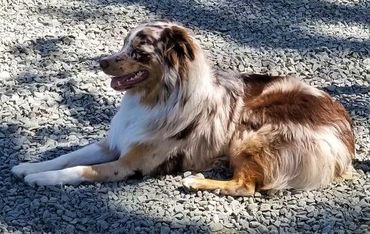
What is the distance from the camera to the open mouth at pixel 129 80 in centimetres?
483

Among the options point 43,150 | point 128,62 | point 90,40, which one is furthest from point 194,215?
point 90,40

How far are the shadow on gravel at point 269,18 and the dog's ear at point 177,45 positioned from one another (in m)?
2.79

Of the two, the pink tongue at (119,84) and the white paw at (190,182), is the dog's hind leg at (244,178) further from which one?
the pink tongue at (119,84)

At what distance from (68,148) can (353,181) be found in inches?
86.3

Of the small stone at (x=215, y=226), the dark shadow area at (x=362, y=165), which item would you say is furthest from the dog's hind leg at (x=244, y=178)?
the dark shadow area at (x=362, y=165)

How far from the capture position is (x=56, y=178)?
16.0 ft

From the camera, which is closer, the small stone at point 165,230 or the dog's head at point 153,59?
the small stone at point 165,230

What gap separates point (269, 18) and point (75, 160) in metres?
3.89

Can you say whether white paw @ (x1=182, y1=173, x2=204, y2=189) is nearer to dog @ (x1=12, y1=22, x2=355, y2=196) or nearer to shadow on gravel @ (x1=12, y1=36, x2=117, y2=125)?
dog @ (x1=12, y1=22, x2=355, y2=196)

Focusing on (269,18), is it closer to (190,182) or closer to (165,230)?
(190,182)

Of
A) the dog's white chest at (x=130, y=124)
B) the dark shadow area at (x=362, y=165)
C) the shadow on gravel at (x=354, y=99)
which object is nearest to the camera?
the dog's white chest at (x=130, y=124)

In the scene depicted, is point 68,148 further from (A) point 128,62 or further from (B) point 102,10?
(B) point 102,10

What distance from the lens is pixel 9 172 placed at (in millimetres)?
5074

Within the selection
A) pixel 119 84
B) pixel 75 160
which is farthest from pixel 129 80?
pixel 75 160
